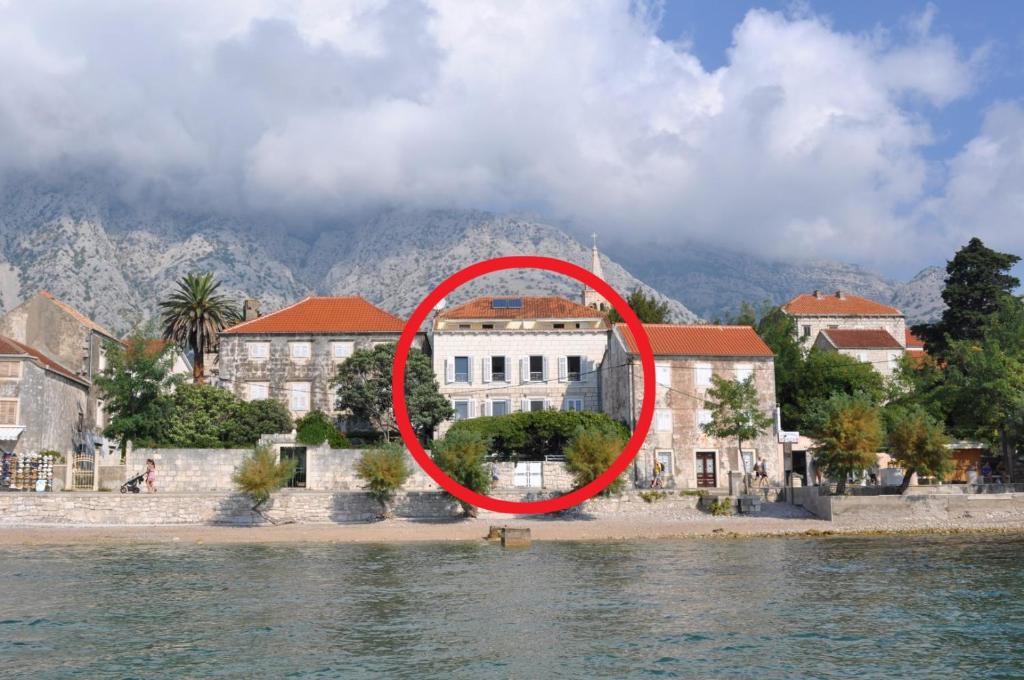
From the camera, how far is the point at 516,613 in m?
27.1

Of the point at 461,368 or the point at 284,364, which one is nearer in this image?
the point at 461,368

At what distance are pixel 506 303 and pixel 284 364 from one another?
15214mm

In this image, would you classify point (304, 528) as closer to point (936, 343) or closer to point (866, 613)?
point (866, 613)

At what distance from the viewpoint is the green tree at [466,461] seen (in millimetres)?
50000

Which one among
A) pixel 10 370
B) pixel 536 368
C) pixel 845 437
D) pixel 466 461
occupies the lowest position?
pixel 466 461

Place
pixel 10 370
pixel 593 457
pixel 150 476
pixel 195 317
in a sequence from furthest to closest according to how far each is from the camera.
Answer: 1. pixel 195 317
2. pixel 10 370
3. pixel 150 476
4. pixel 593 457

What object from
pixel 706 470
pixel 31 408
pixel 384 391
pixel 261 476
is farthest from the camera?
pixel 384 391

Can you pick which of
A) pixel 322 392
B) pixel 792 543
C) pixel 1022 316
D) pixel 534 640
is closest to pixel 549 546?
pixel 792 543

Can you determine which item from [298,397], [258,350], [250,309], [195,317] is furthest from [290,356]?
[250,309]

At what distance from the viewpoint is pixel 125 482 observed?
5228 cm

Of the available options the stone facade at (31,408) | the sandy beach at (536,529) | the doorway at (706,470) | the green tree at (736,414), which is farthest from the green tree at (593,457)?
the stone facade at (31,408)

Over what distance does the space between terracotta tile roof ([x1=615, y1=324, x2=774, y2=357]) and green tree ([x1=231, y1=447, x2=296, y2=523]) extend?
21.9 metres

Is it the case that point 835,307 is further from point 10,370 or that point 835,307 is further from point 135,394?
point 10,370

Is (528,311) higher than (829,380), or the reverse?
(528,311)
